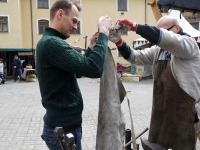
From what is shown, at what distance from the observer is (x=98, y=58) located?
2014 mm

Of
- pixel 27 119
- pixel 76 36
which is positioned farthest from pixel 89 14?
pixel 27 119

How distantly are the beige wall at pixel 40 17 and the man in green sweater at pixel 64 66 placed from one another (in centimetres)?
2187

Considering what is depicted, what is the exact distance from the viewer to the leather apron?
9.13 ft

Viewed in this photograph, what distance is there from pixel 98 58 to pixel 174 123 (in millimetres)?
1243

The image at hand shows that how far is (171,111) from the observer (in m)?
2.88

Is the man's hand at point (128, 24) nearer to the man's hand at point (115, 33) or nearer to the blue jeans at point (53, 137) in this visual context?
the man's hand at point (115, 33)

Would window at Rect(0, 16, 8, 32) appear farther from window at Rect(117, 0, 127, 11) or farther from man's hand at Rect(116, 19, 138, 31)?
man's hand at Rect(116, 19, 138, 31)

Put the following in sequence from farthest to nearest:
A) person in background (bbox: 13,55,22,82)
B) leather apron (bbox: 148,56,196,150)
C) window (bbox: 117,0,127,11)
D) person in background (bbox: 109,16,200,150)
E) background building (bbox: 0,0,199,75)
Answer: window (bbox: 117,0,127,11) < background building (bbox: 0,0,199,75) < person in background (bbox: 13,55,22,82) < leather apron (bbox: 148,56,196,150) < person in background (bbox: 109,16,200,150)

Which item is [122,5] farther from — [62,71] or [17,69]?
[62,71]

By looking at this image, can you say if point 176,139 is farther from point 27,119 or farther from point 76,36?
point 76,36

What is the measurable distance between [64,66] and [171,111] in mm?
1290

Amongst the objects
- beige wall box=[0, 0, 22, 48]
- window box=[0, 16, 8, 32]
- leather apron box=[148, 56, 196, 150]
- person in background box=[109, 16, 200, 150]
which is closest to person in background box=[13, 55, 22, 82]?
beige wall box=[0, 0, 22, 48]

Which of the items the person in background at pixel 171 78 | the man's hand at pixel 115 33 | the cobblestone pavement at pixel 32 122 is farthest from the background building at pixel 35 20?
the man's hand at pixel 115 33

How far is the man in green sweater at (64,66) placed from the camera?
2.01 m
